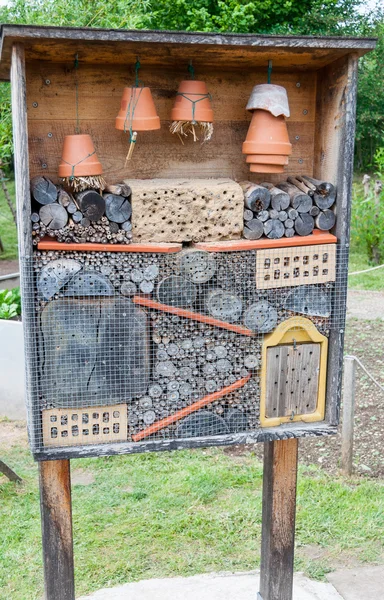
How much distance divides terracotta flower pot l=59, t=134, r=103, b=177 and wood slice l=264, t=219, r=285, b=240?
639mm

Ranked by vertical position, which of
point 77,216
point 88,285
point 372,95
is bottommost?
point 88,285

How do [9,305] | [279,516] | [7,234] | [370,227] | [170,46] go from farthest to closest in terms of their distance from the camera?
[7,234]
[370,227]
[9,305]
[279,516]
[170,46]

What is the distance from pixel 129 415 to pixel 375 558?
2.06 meters

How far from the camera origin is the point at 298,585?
11.7 ft

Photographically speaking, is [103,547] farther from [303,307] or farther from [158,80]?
[158,80]

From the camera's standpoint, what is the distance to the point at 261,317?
2.60 m

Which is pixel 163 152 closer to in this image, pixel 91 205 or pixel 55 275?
pixel 91 205

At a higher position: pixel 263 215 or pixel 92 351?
pixel 263 215

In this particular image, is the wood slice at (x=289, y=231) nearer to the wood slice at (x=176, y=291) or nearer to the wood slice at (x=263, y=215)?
the wood slice at (x=263, y=215)

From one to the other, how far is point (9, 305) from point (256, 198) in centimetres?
459

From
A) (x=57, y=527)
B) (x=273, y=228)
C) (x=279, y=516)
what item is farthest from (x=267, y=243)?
(x=57, y=527)

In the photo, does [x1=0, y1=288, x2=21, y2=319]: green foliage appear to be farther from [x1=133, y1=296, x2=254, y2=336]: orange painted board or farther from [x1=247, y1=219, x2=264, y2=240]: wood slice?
[x1=247, y1=219, x2=264, y2=240]: wood slice

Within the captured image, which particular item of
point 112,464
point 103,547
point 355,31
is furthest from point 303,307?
point 355,31

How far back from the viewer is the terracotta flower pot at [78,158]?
2379 millimetres
